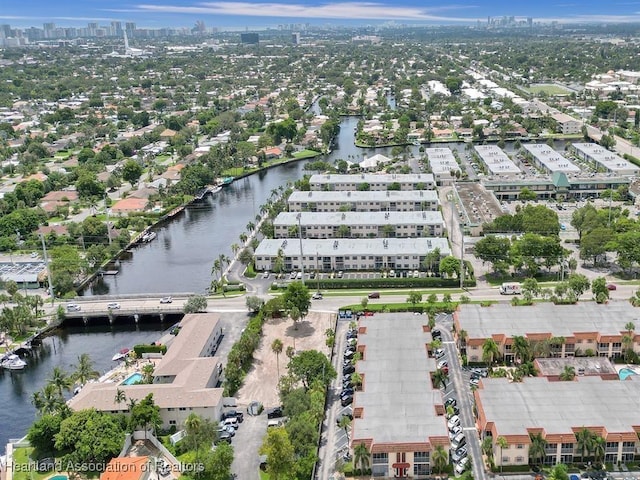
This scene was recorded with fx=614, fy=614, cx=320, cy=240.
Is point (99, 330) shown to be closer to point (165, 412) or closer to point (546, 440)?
point (165, 412)

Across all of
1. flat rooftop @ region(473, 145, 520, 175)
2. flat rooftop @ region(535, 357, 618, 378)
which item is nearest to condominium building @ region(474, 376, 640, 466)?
flat rooftop @ region(535, 357, 618, 378)

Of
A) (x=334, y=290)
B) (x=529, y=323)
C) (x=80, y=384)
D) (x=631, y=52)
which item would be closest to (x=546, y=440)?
(x=529, y=323)

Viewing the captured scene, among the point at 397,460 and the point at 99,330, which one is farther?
the point at 99,330

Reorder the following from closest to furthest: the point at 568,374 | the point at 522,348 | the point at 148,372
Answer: the point at 568,374, the point at 522,348, the point at 148,372

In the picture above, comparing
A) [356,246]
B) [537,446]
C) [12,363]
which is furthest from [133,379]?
[356,246]

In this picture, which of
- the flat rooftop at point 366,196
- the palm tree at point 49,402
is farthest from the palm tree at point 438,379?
the flat rooftop at point 366,196

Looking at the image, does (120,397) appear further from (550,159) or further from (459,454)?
(550,159)

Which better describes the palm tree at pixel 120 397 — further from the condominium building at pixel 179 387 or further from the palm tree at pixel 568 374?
the palm tree at pixel 568 374
